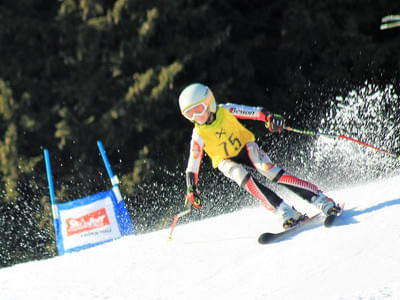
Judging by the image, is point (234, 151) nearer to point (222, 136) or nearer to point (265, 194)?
point (222, 136)

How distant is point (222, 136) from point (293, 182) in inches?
27.8

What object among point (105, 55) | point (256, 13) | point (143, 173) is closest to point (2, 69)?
point (105, 55)

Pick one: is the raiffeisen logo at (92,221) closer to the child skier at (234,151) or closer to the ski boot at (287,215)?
the child skier at (234,151)

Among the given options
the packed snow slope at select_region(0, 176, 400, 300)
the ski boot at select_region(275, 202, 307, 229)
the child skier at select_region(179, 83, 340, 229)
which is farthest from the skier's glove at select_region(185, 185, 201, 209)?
the ski boot at select_region(275, 202, 307, 229)

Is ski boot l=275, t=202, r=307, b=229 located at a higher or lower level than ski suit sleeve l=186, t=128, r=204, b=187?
lower

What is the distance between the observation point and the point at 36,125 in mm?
10773

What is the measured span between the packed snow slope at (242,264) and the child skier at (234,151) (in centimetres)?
31

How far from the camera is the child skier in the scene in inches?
179

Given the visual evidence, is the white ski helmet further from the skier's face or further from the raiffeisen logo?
the raiffeisen logo

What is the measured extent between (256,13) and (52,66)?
4.37 metres

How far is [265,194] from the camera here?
459 centimetres

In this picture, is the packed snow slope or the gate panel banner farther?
the gate panel banner

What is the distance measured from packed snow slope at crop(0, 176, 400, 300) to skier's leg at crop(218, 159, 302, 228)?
0.19m

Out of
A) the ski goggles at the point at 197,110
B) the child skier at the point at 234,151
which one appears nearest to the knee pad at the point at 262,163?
the child skier at the point at 234,151
